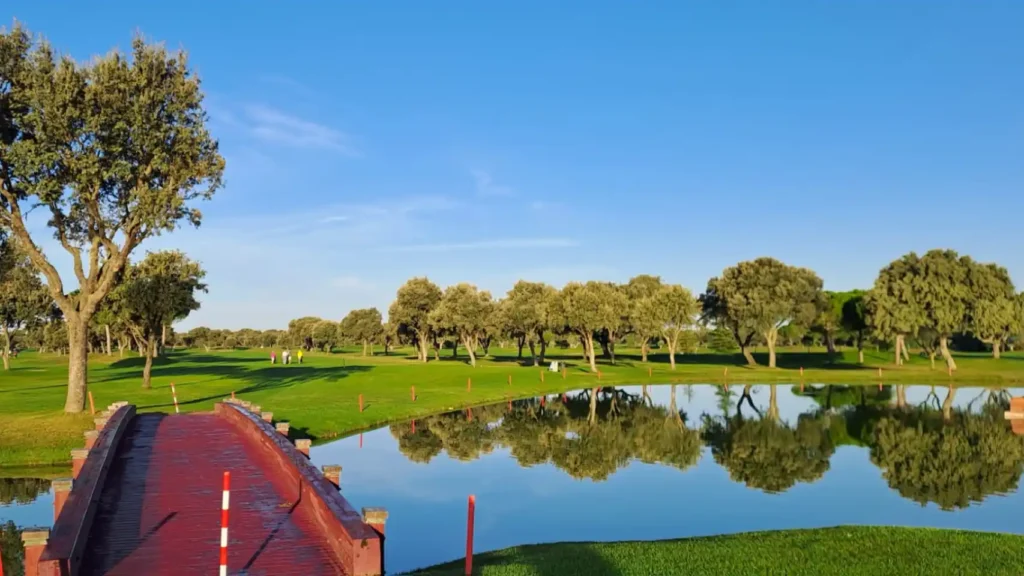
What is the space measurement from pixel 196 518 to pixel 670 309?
77.5 metres

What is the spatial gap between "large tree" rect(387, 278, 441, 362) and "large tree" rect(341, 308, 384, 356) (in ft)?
119

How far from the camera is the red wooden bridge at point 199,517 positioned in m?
12.9

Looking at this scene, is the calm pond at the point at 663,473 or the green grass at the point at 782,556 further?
the calm pond at the point at 663,473

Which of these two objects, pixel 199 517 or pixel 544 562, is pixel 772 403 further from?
pixel 199 517

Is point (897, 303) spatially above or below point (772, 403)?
above

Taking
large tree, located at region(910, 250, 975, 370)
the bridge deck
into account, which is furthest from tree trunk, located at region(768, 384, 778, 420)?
the bridge deck

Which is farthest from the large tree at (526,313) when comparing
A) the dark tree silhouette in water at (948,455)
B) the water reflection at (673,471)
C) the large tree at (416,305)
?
the dark tree silhouette in water at (948,455)

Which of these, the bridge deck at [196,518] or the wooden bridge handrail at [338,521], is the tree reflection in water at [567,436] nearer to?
the bridge deck at [196,518]

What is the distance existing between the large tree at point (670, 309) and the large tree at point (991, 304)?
2994 cm

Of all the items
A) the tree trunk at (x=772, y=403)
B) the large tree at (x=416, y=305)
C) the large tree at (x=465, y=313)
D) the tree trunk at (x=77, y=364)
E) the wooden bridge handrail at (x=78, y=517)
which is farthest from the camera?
the large tree at (x=416, y=305)

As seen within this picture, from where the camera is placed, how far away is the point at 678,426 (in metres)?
45.2

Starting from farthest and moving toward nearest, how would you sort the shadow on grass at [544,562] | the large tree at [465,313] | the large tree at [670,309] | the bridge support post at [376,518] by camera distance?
1. the large tree at [465,313]
2. the large tree at [670,309]
3. the shadow on grass at [544,562]
4. the bridge support post at [376,518]

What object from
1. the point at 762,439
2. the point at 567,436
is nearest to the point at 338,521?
the point at 567,436

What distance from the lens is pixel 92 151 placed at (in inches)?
1320
